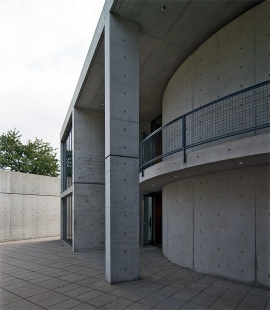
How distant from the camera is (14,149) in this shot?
28719 millimetres

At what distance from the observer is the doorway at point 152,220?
13.3 meters

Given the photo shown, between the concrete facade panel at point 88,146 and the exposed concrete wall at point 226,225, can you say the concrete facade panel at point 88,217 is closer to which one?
the concrete facade panel at point 88,146

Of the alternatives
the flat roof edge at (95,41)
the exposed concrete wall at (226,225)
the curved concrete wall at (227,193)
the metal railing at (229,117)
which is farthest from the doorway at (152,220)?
the flat roof edge at (95,41)

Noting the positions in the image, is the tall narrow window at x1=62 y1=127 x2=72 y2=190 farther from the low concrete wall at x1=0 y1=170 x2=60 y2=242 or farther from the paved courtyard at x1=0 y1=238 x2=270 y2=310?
the paved courtyard at x1=0 y1=238 x2=270 y2=310

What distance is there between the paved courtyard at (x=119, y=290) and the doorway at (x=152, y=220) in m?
4.81

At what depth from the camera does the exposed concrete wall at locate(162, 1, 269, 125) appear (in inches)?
257

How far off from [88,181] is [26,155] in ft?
64.7

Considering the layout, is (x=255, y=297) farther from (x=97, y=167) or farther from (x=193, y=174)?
(x=97, y=167)

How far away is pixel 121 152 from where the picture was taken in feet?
22.5

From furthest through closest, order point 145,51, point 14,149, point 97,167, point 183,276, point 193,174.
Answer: point 14,149, point 97,167, point 145,51, point 193,174, point 183,276

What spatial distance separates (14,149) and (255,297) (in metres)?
28.6

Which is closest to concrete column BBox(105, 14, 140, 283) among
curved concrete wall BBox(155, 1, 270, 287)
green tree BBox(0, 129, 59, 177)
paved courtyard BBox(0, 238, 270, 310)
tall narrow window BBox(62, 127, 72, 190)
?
paved courtyard BBox(0, 238, 270, 310)

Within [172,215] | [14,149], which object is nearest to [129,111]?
[172,215]

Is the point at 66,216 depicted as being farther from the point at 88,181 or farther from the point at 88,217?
the point at 88,181
